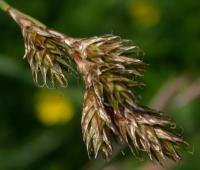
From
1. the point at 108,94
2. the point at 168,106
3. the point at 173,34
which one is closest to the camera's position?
the point at 108,94

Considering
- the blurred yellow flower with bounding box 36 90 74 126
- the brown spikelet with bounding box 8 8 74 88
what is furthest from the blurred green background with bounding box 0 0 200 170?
the brown spikelet with bounding box 8 8 74 88

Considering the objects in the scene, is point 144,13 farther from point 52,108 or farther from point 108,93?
point 108,93

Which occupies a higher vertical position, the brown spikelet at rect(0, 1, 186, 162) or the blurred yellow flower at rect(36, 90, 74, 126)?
the brown spikelet at rect(0, 1, 186, 162)

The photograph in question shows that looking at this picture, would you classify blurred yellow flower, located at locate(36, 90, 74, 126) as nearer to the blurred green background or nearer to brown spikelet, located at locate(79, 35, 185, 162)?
the blurred green background

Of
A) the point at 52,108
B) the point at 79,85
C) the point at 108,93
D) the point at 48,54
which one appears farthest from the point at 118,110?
the point at 52,108

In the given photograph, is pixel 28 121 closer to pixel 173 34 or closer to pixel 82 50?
pixel 173 34

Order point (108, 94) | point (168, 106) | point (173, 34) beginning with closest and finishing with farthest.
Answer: point (108, 94) < point (168, 106) < point (173, 34)

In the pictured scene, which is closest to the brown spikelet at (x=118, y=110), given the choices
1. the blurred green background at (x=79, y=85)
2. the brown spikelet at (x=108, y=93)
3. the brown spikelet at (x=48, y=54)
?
the brown spikelet at (x=108, y=93)

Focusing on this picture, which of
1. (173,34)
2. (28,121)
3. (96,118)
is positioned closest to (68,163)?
(28,121)

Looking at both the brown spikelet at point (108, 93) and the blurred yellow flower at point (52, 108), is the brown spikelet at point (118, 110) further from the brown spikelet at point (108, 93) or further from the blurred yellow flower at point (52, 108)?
the blurred yellow flower at point (52, 108)
